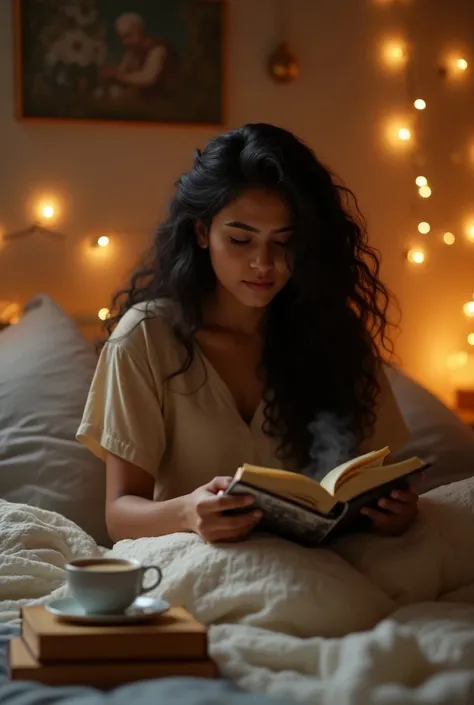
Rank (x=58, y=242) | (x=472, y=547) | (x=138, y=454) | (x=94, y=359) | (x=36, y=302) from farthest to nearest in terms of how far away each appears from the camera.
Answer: (x=58, y=242) → (x=36, y=302) → (x=94, y=359) → (x=138, y=454) → (x=472, y=547)

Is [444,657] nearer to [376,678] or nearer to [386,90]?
[376,678]

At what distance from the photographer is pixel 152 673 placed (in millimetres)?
1226

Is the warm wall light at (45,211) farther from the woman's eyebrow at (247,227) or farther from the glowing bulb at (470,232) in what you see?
the glowing bulb at (470,232)

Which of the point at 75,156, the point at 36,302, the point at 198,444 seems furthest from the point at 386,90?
the point at 198,444

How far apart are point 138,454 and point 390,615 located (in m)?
0.54

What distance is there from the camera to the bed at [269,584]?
3.85ft

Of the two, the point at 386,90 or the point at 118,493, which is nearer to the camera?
the point at 118,493

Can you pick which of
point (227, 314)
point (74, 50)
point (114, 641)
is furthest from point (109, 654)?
point (74, 50)

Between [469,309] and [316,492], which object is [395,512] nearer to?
[316,492]

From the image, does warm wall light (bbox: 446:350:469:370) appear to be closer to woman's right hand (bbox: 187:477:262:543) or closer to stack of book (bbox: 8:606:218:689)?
woman's right hand (bbox: 187:477:262:543)

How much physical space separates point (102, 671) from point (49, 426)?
1.03 meters

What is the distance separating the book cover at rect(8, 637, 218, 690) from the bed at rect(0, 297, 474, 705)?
0.02 metres

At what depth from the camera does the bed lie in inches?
46.2

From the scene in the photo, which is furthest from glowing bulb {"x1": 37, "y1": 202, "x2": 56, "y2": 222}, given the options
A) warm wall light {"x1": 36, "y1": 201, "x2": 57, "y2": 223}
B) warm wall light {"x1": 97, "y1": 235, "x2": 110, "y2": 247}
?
warm wall light {"x1": 97, "y1": 235, "x2": 110, "y2": 247}
